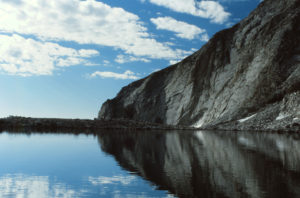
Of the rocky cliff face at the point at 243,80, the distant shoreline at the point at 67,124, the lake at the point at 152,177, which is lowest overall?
the lake at the point at 152,177

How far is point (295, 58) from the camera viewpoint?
58.2 meters

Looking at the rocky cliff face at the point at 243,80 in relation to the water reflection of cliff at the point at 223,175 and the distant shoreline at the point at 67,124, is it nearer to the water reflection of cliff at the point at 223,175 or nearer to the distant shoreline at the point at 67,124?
the distant shoreline at the point at 67,124

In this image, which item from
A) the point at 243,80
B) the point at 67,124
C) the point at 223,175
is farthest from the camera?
the point at 67,124

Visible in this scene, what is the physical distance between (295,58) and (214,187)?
55.1m

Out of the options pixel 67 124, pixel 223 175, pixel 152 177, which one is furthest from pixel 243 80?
pixel 152 177

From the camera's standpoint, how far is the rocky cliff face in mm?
53906

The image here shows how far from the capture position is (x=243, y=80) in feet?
212

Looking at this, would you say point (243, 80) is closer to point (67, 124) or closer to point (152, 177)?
point (67, 124)

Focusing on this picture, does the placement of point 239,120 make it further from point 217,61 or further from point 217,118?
point 217,61

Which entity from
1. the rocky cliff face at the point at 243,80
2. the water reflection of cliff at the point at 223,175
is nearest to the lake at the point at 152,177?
the water reflection of cliff at the point at 223,175

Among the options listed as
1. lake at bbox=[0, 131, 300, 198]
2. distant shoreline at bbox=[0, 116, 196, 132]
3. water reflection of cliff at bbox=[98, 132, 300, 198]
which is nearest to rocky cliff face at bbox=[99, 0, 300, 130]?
distant shoreline at bbox=[0, 116, 196, 132]

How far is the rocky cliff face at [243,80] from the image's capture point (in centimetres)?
5391

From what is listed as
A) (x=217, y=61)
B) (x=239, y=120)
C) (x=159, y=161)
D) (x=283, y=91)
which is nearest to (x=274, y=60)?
(x=283, y=91)

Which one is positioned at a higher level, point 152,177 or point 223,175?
point 223,175
